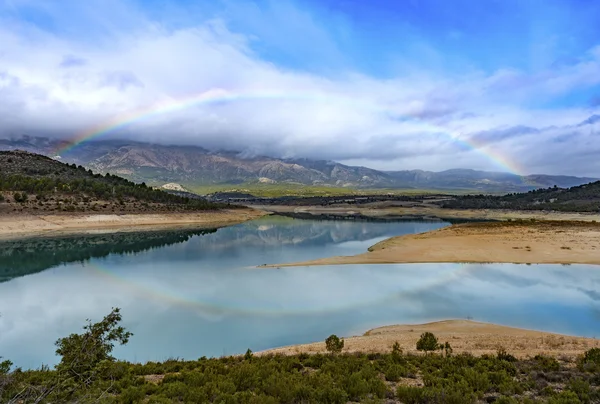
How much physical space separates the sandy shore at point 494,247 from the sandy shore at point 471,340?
17895 millimetres

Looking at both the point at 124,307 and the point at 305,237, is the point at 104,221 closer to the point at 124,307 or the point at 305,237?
the point at 305,237

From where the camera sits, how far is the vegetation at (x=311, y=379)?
7.98 meters

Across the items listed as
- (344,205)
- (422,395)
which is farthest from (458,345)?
(344,205)

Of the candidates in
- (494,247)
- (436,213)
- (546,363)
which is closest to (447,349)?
(546,363)

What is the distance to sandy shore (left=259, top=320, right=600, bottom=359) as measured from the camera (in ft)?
42.5

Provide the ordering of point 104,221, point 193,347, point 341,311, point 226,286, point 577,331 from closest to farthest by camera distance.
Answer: point 193,347 < point 577,331 < point 341,311 < point 226,286 < point 104,221

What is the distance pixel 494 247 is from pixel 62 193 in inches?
2712

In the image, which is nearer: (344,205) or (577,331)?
(577,331)

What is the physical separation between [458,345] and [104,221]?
6486cm

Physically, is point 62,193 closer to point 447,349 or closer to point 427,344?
point 427,344

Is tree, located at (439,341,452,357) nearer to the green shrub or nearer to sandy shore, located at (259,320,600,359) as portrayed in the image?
sandy shore, located at (259,320,600,359)

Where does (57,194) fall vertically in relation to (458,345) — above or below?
above

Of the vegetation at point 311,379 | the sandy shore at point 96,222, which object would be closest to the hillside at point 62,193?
the sandy shore at point 96,222

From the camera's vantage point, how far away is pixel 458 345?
46.2ft
